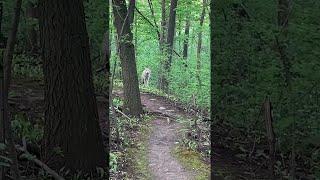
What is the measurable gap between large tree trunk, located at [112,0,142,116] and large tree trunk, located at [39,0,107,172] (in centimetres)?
196

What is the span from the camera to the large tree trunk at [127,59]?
7.41 meters

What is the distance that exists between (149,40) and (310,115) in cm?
340

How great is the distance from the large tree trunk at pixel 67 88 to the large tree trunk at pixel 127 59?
77.2 inches

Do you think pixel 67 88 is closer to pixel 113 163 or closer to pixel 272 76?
pixel 113 163

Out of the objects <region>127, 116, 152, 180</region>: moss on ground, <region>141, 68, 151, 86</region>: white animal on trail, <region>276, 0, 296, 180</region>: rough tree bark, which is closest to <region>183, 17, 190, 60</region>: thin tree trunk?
<region>141, 68, 151, 86</region>: white animal on trail

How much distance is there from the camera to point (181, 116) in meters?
8.21

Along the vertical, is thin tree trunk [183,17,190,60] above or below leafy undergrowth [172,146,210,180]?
above

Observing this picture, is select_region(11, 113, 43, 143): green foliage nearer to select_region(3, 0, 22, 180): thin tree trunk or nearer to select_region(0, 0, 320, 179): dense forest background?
select_region(0, 0, 320, 179): dense forest background

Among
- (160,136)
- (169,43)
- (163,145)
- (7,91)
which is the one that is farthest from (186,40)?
(7,91)

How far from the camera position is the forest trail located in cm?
694

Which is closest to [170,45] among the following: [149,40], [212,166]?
[149,40]

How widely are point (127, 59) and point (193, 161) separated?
217 cm

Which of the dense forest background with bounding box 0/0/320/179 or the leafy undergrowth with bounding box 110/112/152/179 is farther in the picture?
the leafy undergrowth with bounding box 110/112/152/179

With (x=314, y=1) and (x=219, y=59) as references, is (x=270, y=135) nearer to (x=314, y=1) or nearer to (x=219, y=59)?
(x=314, y=1)
